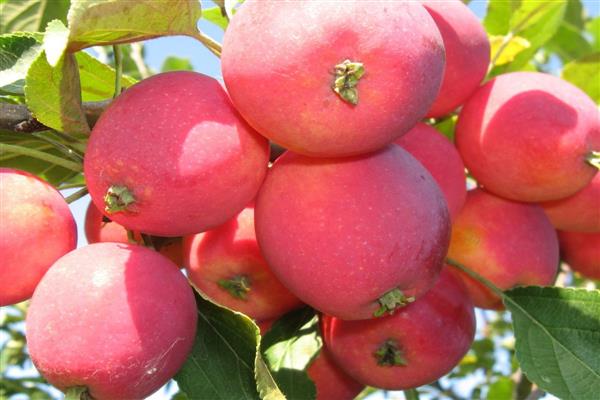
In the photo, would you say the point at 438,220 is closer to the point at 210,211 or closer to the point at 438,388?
the point at 210,211

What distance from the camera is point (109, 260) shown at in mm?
1277

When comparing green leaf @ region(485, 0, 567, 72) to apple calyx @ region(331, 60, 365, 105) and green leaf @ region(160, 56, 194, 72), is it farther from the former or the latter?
green leaf @ region(160, 56, 194, 72)

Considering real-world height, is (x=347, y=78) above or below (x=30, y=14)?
above

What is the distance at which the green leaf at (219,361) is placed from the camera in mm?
1464

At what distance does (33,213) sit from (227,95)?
1.35 ft

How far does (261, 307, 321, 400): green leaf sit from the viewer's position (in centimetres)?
177

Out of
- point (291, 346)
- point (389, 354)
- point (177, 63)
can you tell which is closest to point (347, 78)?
point (389, 354)

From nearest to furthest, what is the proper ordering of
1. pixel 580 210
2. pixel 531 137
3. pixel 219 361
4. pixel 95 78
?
pixel 219 361, pixel 531 137, pixel 95 78, pixel 580 210

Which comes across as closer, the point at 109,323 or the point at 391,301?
the point at 109,323

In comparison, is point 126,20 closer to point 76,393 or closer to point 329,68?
point 329,68

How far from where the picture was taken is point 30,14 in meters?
2.27

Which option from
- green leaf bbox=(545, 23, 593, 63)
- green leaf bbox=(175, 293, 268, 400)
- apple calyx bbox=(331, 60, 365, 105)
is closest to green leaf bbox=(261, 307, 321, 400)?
green leaf bbox=(175, 293, 268, 400)

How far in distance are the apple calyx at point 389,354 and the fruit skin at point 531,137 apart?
1.58ft

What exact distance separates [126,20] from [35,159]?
2.16 feet
